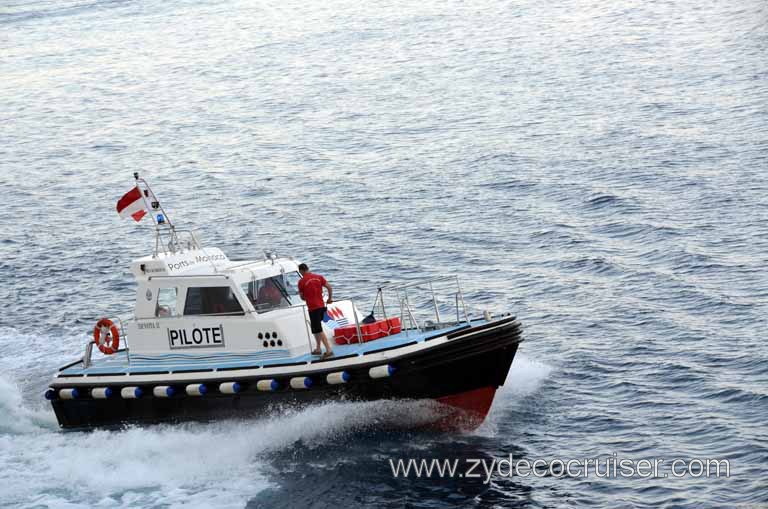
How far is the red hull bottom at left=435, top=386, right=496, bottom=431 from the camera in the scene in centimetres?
1684

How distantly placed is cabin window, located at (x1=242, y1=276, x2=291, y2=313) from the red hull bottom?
3397 mm

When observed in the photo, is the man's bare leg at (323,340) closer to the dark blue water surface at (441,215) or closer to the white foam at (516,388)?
the dark blue water surface at (441,215)

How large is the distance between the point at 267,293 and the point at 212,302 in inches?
37.4

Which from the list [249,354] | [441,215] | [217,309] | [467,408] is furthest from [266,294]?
[441,215]

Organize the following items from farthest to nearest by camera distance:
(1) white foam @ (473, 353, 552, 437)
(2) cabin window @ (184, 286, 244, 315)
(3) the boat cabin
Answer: (2) cabin window @ (184, 286, 244, 315) < (3) the boat cabin < (1) white foam @ (473, 353, 552, 437)

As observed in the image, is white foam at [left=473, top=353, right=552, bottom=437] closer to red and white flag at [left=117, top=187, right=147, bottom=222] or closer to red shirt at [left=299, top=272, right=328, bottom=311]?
red shirt at [left=299, top=272, right=328, bottom=311]

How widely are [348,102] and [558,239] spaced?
23.4 metres

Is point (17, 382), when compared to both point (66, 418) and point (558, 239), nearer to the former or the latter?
point (66, 418)

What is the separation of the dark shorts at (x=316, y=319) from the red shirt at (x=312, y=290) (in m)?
0.07

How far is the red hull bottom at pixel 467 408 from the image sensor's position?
16844 millimetres

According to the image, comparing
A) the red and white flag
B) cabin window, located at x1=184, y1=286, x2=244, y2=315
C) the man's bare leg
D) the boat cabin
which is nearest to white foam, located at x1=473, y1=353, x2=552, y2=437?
the man's bare leg

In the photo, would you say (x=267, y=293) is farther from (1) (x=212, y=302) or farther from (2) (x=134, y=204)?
(2) (x=134, y=204)

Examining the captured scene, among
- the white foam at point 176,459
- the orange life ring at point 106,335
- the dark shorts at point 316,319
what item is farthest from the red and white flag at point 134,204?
the dark shorts at point 316,319

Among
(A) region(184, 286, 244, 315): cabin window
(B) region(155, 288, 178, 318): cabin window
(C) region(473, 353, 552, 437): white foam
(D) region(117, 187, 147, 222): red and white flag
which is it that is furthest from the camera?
(D) region(117, 187, 147, 222): red and white flag
